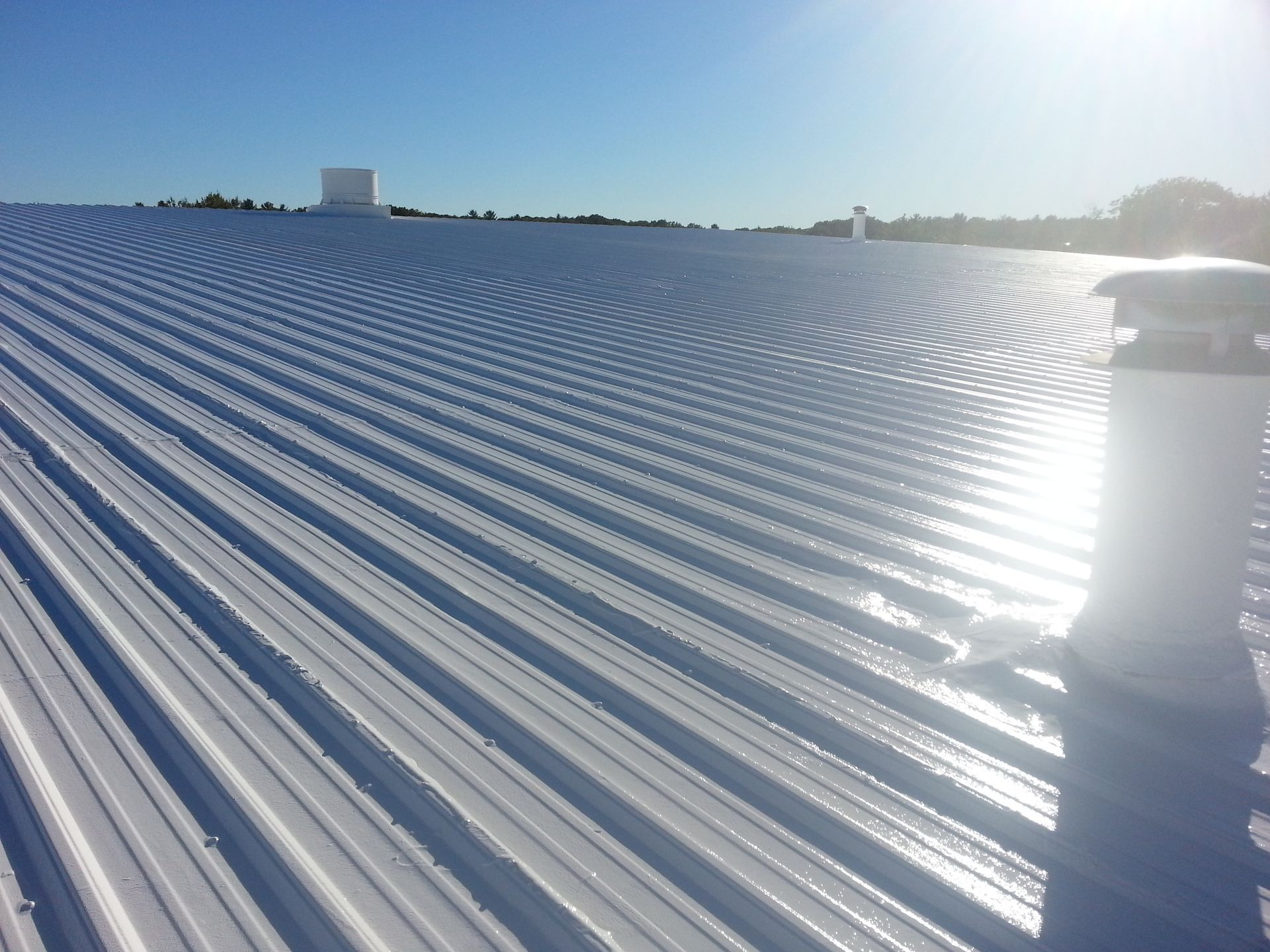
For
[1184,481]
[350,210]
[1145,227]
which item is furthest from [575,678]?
[1145,227]

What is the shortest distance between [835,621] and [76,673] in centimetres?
220

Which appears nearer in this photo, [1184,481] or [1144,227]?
[1184,481]

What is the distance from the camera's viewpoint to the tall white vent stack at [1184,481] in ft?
8.82

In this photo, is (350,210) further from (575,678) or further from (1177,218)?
(1177,218)

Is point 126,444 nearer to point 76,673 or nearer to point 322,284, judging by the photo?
point 76,673

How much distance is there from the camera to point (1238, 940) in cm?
195

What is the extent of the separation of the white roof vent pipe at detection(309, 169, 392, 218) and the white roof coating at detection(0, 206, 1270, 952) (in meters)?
17.7

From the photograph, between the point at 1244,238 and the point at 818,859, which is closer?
the point at 818,859

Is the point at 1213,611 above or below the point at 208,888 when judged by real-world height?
above

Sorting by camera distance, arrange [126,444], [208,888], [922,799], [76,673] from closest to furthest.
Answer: [208,888] < [922,799] < [76,673] < [126,444]

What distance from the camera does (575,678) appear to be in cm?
280

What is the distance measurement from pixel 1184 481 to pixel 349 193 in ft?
75.5

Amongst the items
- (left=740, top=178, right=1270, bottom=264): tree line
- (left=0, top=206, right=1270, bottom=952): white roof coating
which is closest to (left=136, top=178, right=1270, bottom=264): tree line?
(left=740, top=178, right=1270, bottom=264): tree line

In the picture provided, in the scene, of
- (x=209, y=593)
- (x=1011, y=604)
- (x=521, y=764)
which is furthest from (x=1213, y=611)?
(x=209, y=593)
